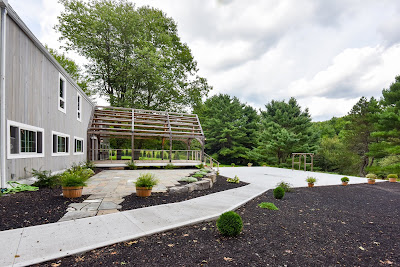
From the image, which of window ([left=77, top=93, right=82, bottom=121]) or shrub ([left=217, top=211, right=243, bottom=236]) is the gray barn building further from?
shrub ([left=217, top=211, right=243, bottom=236])

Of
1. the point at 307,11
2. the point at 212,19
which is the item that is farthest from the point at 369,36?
the point at 212,19

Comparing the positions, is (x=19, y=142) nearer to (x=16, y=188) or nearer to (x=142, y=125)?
(x=16, y=188)

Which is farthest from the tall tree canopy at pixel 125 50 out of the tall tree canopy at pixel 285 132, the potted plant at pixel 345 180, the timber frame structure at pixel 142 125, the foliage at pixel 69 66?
the potted plant at pixel 345 180

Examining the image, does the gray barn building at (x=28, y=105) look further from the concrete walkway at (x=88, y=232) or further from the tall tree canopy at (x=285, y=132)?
the tall tree canopy at (x=285, y=132)

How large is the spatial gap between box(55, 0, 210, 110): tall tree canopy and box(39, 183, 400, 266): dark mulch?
15881 mm

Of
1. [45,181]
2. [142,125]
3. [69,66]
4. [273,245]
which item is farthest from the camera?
[69,66]

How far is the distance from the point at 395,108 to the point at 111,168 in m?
23.1

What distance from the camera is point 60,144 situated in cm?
874

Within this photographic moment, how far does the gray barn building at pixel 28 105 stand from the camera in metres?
5.09

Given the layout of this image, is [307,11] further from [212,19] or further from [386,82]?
[386,82]

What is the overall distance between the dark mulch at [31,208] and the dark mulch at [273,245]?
152cm

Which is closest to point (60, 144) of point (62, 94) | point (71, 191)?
point (62, 94)

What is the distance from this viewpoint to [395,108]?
1747cm

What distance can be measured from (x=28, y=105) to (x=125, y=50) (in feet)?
49.2
